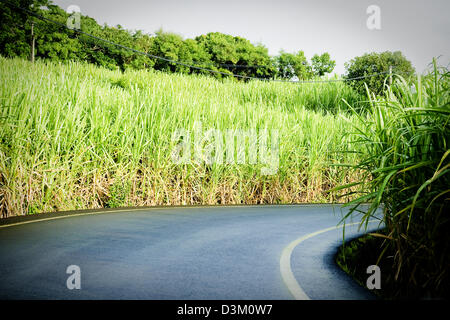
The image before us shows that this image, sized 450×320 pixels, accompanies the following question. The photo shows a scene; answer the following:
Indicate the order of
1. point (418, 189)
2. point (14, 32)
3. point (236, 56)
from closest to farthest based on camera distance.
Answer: point (418, 189) → point (14, 32) → point (236, 56)

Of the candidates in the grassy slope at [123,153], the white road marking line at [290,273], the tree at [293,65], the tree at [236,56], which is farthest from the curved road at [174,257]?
the tree at [293,65]

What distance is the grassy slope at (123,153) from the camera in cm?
805

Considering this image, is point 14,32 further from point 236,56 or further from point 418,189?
point 418,189

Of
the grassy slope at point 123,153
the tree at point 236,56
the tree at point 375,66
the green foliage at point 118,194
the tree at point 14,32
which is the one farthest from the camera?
the tree at point 236,56

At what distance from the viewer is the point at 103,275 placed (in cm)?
450

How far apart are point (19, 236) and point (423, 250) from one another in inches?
222

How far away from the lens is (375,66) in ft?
96.5

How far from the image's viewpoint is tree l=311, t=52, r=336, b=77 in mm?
55119

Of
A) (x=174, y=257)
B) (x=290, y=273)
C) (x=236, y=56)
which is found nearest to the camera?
(x=290, y=273)

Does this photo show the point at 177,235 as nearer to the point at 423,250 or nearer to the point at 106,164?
the point at 106,164

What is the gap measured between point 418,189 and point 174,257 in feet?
10.4

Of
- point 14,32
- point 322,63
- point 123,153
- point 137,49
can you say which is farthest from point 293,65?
point 123,153

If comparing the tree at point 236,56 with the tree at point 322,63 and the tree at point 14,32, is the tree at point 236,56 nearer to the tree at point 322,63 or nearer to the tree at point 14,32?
the tree at point 322,63
